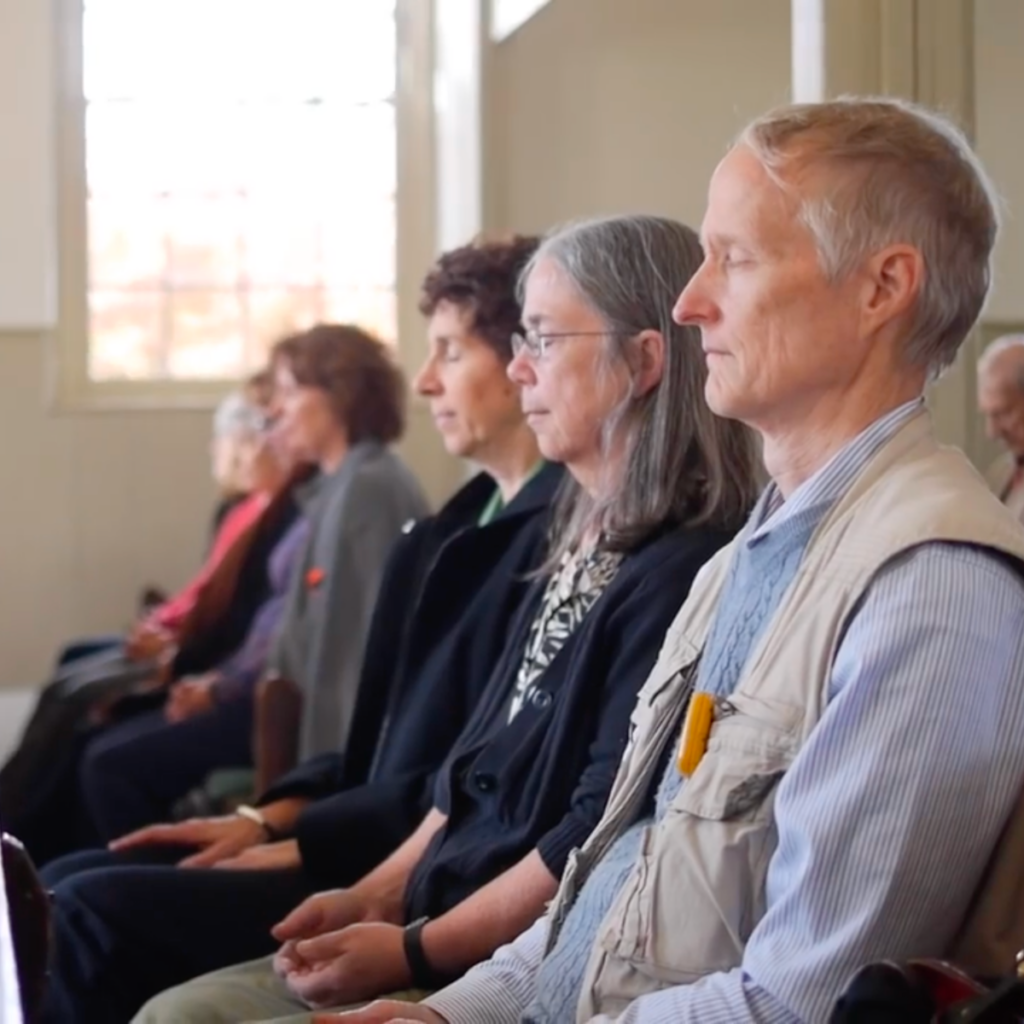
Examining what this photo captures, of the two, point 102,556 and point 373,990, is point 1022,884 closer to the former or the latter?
point 373,990

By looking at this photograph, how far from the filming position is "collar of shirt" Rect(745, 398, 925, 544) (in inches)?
60.6

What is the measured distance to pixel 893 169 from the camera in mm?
1538

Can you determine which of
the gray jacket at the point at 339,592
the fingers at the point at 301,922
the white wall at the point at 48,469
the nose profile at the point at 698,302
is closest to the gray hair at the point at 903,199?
the nose profile at the point at 698,302

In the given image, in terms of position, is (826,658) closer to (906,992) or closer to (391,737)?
(906,992)

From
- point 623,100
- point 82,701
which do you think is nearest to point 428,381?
point 623,100

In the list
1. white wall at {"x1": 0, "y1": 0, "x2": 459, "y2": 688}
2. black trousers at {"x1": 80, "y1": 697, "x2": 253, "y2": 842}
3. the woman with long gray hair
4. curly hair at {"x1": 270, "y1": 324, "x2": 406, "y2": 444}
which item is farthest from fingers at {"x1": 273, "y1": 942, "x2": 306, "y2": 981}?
white wall at {"x1": 0, "y1": 0, "x2": 459, "y2": 688}

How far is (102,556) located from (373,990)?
4413 millimetres

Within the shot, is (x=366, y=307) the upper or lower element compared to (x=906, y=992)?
upper

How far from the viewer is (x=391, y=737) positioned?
108 inches

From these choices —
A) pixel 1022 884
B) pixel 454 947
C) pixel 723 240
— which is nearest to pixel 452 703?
pixel 454 947

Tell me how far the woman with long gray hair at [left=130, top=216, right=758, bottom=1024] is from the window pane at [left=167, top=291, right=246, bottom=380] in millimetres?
4344

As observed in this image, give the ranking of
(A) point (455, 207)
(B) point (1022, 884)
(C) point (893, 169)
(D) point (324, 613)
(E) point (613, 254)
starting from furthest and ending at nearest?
(A) point (455, 207) → (D) point (324, 613) → (E) point (613, 254) → (C) point (893, 169) → (B) point (1022, 884)

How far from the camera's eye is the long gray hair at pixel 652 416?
212cm

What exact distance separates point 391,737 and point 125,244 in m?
4.19
